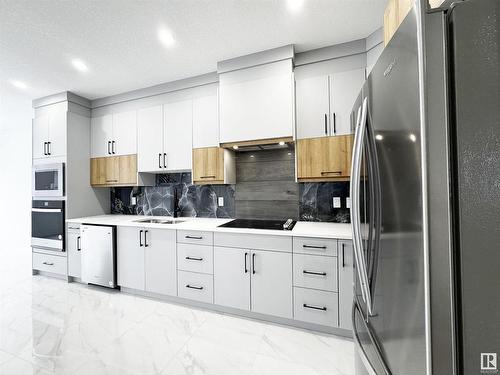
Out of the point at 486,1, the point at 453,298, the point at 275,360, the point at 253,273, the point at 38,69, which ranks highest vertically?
the point at 38,69

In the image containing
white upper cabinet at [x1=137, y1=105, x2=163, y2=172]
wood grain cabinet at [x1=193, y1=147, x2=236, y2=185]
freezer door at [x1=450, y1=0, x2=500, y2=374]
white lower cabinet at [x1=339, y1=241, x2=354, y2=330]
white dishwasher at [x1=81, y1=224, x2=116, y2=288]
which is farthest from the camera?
white upper cabinet at [x1=137, y1=105, x2=163, y2=172]

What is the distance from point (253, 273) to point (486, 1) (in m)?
2.13

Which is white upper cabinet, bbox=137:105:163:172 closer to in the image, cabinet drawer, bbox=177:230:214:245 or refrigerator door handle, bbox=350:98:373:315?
cabinet drawer, bbox=177:230:214:245

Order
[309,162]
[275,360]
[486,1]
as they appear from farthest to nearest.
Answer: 1. [309,162]
2. [275,360]
3. [486,1]

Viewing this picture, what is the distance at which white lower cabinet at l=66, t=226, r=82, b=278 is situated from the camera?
312 cm

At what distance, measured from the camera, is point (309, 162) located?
2328 mm

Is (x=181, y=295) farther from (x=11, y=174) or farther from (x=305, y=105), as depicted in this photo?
(x=11, y=174)

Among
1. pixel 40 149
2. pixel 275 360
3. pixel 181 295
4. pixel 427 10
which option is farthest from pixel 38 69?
pixel 275 360

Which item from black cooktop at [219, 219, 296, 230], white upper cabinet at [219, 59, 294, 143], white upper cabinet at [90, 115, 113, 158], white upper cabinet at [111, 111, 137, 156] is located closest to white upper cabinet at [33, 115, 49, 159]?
white upper cabinet at [90, 115, 113, 158]

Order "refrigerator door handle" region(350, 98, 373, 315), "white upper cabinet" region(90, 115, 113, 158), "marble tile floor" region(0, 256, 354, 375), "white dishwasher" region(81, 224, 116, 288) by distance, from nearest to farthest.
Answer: "refrigerator door handle" region(350, 98, 373, 315), "marble tile floor" region(0, 256, 354, 375), "white dishwasher" region(81, 224, 116, 288), "white upper cabinet" region(90, 115, 113, 158)

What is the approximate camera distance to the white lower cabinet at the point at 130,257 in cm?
271

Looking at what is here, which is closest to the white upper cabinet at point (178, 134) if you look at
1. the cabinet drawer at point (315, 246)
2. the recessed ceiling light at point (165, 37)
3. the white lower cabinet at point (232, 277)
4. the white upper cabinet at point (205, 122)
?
the white upper cabinet at point (205, 122)

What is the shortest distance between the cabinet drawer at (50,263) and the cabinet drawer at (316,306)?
10.6 ft

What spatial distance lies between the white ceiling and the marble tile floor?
8.79 ft
